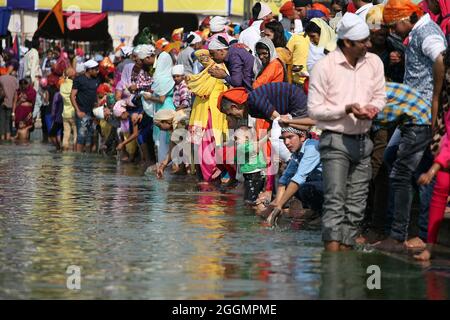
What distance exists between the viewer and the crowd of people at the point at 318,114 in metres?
10.3

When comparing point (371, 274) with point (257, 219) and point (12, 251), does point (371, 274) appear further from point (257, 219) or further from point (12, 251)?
point (257, 219)

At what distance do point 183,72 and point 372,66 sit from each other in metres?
10.3

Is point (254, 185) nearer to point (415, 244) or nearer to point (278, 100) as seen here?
point (278, 100)

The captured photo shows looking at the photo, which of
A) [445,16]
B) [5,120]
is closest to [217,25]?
[445,16]

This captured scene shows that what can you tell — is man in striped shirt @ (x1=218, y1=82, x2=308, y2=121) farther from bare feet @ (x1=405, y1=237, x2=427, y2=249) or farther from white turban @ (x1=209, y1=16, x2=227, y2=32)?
white turban @ (x1=209, y1=16, x2=227, y2=32)

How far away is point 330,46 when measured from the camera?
14.0 m

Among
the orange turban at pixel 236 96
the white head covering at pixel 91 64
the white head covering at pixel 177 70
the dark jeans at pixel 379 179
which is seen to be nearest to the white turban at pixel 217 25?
the white head covering at pixel 177 70

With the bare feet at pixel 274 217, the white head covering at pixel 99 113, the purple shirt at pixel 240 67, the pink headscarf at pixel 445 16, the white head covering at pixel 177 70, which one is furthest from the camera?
the white head covering at pixel 99 113

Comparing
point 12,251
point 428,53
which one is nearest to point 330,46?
point 428,53

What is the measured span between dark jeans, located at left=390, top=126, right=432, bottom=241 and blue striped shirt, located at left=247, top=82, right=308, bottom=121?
2525 millimetres

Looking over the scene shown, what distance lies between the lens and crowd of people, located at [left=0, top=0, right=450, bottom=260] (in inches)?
406

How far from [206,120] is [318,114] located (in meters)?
7.41

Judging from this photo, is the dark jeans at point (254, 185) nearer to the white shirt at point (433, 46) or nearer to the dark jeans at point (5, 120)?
the white shirt at point (433, 46)

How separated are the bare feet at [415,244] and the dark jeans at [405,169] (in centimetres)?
8
